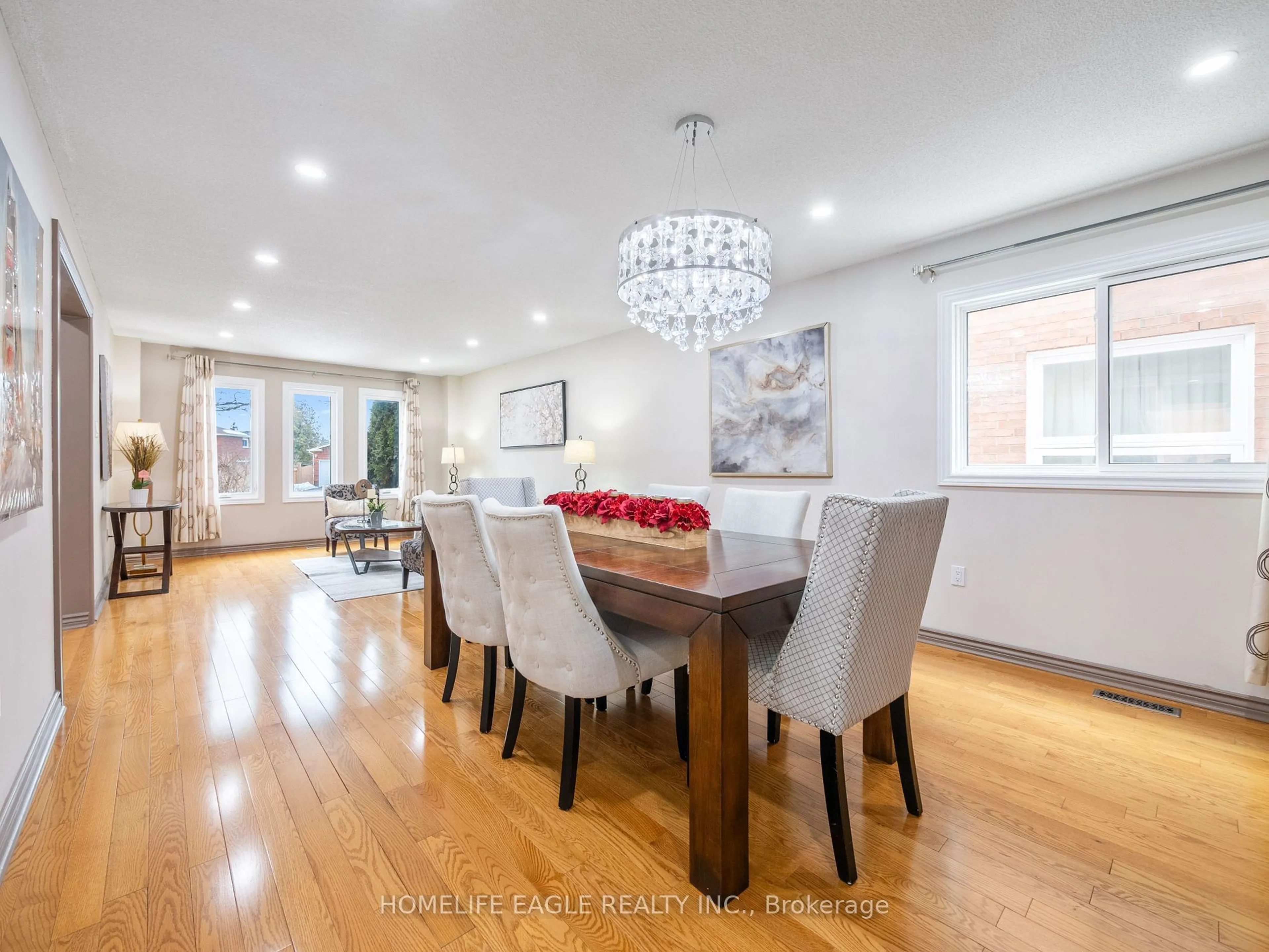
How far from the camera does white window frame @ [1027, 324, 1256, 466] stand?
8.11ft

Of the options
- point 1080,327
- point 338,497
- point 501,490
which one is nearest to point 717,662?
point 1080,327

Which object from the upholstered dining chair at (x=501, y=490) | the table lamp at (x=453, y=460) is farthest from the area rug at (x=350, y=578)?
the table lamp at (x=453, y=460)

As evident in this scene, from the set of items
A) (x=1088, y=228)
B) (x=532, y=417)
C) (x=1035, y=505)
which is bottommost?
(x=1035, y=505)

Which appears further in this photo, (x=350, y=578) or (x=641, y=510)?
(x=350, y=578)

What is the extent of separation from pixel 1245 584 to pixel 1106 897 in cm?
184

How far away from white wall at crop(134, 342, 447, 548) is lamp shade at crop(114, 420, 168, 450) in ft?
3.21

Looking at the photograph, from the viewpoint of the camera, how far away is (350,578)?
5.12 metres

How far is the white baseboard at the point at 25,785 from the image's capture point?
1.51 m

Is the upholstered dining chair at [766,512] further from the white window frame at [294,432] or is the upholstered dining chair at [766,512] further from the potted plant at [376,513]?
the white window frame at [294,432]

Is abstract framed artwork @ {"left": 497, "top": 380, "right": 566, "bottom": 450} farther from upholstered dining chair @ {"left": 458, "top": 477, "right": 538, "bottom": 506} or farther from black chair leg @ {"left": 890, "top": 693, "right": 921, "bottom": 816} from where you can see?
black chair leg @ {"left": 890, "top": 693, "right": 921, "bottom": 816}

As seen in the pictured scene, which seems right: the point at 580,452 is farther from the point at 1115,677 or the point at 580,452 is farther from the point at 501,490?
the point at 1115,677

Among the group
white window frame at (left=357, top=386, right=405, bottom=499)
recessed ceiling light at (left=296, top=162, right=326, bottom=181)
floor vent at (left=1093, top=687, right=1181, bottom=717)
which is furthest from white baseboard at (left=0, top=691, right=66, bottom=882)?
white window frame at (left=357, top=386, right=405, bottom=499)
